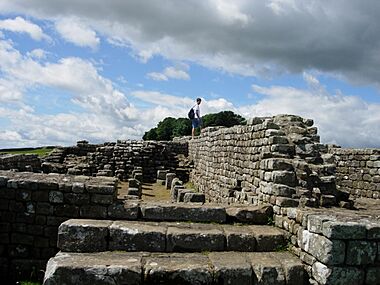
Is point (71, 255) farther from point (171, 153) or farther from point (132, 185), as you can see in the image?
point (171, 153)

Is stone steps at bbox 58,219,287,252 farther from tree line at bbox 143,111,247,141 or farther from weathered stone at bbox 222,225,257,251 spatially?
tree line at bbox 143,111,247,141

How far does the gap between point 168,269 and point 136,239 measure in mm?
1043

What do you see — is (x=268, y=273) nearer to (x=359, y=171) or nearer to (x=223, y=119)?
(x=359, y=171)

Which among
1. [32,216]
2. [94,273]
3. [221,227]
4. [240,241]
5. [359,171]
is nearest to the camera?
[94,273]

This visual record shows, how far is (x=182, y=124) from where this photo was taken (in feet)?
196

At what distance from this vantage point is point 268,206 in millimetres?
8289

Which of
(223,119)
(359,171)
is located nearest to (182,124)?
(223,119)

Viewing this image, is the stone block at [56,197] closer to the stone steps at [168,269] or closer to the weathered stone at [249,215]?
the stone steps at [168,269]

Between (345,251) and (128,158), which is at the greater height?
(128,158)

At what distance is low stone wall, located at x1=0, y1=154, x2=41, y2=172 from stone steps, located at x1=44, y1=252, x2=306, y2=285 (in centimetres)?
944

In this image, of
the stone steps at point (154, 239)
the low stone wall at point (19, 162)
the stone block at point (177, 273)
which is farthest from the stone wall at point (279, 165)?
the low stone wall at point (19, 162)

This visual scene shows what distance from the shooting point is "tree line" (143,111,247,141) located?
53.5 m

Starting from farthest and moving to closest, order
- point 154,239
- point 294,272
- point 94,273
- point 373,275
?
point 154,239 < point 294,272 < point 94,273 < point 373,275

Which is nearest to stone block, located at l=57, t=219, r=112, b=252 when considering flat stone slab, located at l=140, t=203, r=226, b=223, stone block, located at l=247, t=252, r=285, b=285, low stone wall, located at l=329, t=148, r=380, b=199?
flat stone slab, located at l=140, t=203, r=226, b=223
